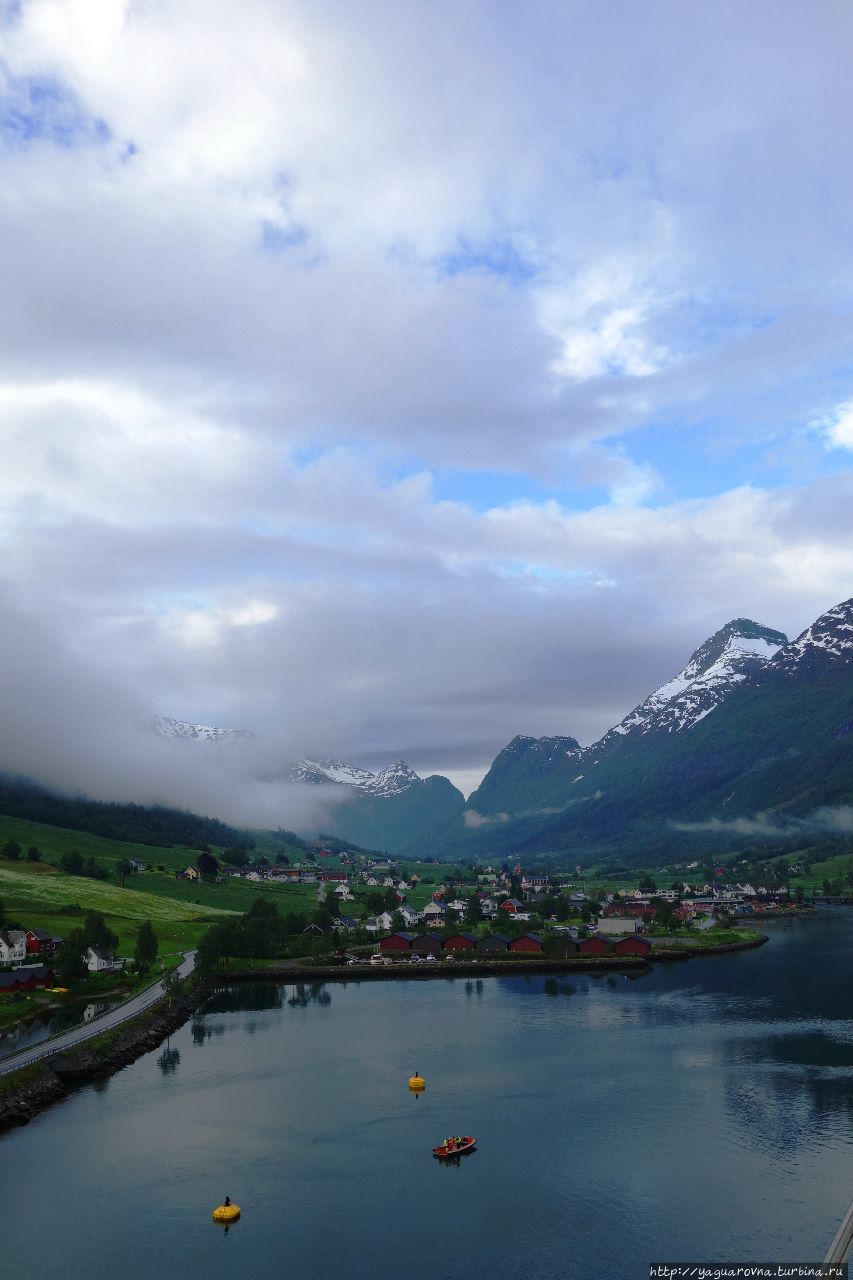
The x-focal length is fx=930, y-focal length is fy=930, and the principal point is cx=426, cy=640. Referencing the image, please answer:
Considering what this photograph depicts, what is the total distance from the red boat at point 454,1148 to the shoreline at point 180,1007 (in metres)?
30.6

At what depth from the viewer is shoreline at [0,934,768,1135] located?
7044 cm

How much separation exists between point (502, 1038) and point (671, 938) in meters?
94.8

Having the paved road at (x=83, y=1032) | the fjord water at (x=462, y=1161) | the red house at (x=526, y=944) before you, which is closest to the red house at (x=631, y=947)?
the red house at (x=526, y=944)

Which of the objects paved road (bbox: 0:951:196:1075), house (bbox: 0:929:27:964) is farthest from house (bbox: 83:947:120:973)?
paved road (bbox: 0:951:196:1075)

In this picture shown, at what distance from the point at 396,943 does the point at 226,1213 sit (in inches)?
4540

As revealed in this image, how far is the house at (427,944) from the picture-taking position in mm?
160675

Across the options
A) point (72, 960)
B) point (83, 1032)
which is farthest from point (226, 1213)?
point (72, 960)

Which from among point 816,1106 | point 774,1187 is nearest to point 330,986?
point 816,1106

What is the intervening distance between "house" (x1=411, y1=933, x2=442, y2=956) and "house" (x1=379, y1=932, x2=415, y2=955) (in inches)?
35.2

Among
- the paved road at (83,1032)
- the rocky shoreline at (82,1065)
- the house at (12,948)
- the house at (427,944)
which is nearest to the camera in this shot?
the rocky shoreline at (82,1065)

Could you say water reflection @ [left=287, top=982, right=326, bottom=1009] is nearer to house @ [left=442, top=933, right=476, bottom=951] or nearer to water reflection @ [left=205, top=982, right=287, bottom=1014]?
water reflection @ [left=205, top=982, right=287, bottom=1014]

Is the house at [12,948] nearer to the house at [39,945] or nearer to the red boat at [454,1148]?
the house at [39,945]

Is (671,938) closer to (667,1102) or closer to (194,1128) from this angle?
(667,1102)

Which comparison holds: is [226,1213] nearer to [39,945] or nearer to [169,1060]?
[169,1060]
